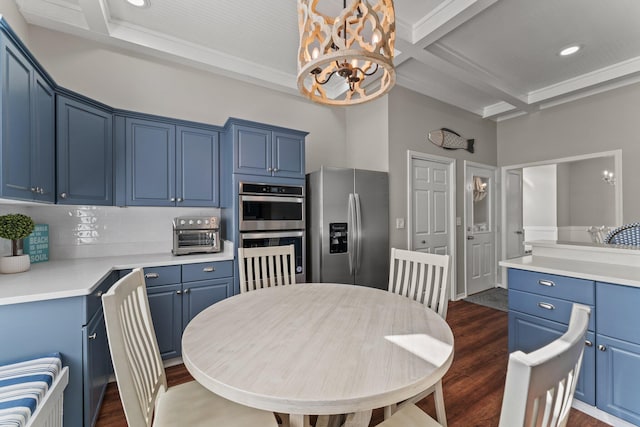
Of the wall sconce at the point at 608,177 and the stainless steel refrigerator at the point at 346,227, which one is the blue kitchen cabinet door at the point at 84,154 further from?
the wall sconce at the point at 608,177

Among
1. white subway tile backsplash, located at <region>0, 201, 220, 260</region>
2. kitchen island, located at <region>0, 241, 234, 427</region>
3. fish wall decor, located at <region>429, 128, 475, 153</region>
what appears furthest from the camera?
fish wall decor, located at <region>429, 128, 475, 153</region>

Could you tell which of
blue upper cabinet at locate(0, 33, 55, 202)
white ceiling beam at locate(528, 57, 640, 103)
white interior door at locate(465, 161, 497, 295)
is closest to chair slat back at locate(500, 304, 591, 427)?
blue upper cabinet at locate(0, 33, 55, 202)

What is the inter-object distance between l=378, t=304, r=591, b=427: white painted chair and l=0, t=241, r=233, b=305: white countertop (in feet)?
6.20

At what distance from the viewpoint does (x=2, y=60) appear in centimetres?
141

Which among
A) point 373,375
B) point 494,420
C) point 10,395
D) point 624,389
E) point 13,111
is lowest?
point 494,420

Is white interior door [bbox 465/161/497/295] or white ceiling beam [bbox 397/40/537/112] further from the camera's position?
white interior door [bbox 465/161/497/295]

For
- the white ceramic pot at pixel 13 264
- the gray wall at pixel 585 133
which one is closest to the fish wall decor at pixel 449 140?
the gray wall at pixel 585 133

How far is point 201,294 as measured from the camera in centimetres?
241

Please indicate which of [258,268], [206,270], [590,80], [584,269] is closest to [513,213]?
[590,80]

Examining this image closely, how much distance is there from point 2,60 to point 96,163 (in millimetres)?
941

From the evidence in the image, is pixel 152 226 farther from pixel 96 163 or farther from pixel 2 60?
pixel 2 60

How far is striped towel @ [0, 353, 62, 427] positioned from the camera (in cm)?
99

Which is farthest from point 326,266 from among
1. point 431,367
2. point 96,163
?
point 96,163

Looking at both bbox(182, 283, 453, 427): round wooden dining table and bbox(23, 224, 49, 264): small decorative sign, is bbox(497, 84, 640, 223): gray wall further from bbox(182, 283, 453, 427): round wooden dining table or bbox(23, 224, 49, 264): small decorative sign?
bbox(23, 224, 49, 264): small decorative sign
